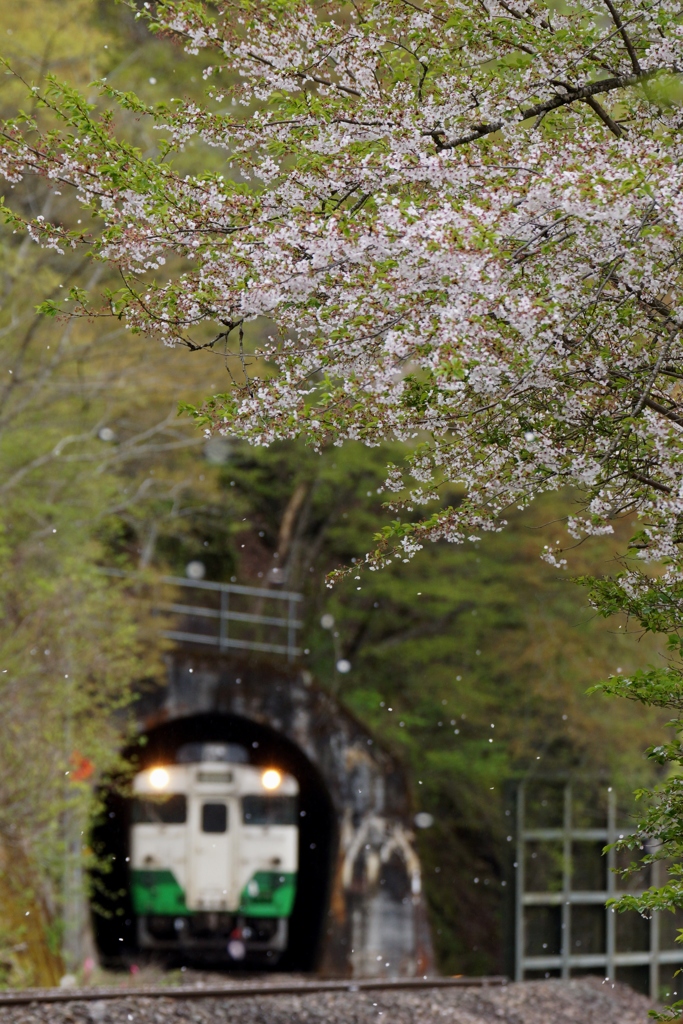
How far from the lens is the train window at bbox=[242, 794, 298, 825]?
57.9 feet

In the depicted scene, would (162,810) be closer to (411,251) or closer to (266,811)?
(266,811)

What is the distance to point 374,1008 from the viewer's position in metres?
10.6

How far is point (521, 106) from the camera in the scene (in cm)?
554

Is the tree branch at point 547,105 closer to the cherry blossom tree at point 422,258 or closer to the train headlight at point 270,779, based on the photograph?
the cherry blossom tree at point 422,258

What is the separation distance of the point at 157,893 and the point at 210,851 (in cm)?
87

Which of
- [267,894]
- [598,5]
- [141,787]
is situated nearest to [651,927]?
[267,894]

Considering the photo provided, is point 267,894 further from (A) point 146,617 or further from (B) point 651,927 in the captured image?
(B) point 651,927

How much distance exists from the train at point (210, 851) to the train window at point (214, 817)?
0.04 ft

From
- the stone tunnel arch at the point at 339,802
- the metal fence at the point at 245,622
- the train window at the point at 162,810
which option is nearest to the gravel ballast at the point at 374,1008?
the stone tunnel arch at the point at 339,802

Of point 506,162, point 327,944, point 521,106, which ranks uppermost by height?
point 521,106

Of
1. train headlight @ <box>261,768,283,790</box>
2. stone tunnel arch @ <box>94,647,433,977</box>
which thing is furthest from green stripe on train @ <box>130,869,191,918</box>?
train headlight @ <box>261,768,283,790</box>

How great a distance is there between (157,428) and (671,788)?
11.0 metres

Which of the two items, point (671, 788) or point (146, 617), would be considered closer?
point (671, 788)

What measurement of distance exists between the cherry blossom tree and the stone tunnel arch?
1185 cm
